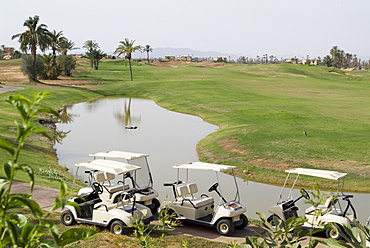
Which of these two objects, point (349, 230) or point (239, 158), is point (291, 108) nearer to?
point (239, 158)

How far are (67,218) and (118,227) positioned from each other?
2.03m

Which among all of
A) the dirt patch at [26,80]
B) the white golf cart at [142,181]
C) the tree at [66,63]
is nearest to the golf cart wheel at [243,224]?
the white golf cart at [142,181]

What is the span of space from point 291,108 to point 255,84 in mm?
28275

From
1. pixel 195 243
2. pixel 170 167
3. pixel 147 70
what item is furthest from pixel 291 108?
pixel 147 70

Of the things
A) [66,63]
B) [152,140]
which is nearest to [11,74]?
[66,63]

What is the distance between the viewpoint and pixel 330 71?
117 metres

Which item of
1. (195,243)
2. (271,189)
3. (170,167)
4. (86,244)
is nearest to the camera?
(86,244)

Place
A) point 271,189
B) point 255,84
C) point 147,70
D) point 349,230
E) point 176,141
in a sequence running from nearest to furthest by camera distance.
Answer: point 349,230 < point 271,189 < point 176,141 < point 255,84 < point 147,70

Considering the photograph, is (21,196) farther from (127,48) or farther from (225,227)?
(127,48)

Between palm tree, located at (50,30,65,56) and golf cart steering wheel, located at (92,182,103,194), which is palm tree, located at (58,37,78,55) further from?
golf cart steering wheel, located at (92,182,103,194)

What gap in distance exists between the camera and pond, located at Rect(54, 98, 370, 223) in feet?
71.6

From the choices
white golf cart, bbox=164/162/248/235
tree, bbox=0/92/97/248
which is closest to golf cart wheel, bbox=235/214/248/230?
white golf cart, bbox=164/162/248/235

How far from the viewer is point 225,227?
14734 millimetres

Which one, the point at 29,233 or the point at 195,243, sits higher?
the point at 29,233
